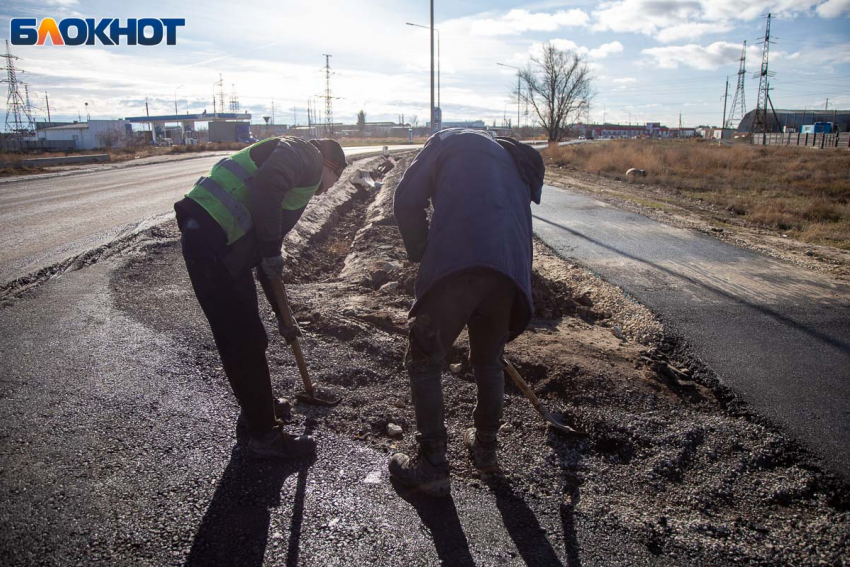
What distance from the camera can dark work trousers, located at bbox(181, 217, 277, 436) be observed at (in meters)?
2.60

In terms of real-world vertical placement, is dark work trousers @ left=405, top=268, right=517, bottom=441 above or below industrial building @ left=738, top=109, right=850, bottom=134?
below

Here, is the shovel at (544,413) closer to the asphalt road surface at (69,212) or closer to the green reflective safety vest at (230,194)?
the green reflective safety vest at (230,194)

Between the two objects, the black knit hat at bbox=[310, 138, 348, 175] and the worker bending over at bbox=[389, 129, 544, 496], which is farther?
the black knit hat at bbox=[310, 138, 348, 175]

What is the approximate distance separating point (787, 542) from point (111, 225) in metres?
9.85

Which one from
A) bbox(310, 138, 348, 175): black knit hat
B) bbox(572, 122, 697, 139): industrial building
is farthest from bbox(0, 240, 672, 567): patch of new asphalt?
bbox(572, 122, 697, 139): industrial building

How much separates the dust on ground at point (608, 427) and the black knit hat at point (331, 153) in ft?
4.68

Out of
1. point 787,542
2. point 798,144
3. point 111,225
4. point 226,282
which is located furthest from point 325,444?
point 798,144

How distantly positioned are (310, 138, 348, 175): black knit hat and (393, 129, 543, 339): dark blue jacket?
720mm

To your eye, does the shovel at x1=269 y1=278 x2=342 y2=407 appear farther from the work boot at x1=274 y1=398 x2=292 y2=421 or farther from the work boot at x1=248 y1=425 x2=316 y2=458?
the work boot at x1=248 y1=425 x2=316 y2=458

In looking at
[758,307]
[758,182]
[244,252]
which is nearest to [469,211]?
[244,252]

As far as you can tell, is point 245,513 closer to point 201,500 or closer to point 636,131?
point 201,500

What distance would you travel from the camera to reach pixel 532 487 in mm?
2697

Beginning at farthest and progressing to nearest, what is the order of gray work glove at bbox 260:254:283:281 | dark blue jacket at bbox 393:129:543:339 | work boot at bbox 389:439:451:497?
gray work glove at bbox 260:254:283:281 → work boot at bbox 389:439:451:497 → dark blue jacket at bbox 393:129:543:339

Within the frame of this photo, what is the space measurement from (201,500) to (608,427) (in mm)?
2213
